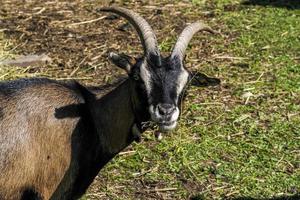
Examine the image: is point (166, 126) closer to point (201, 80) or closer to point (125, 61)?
point (125, 61)

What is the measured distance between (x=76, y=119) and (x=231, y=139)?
234 cm

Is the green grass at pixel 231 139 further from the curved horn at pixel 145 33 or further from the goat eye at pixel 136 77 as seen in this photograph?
the curved horn at pixel 145 33

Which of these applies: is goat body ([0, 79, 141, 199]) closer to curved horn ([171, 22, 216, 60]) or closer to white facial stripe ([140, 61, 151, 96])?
white facial stripe ([140, 61, 151, 96])

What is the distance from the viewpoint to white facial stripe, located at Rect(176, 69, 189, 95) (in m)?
5.53

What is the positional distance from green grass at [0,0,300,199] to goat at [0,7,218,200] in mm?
1041

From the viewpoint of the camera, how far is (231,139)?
760 centimetres

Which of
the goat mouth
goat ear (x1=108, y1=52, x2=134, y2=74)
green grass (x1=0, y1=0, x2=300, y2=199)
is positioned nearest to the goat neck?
goat ear (x1=108, y1=52, x2=134, y2=74)

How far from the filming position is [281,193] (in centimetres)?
673

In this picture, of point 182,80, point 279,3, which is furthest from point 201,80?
point 279,3

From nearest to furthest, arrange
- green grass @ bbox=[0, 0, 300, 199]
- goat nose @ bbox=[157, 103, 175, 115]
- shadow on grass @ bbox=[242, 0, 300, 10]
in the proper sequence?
goat nose @ bbox=[157, 103, 175, 115] < green grass @ bbox=[0, 0, 300, 199] < shadow on grass @ bbox=[242, 0, 300, 10]

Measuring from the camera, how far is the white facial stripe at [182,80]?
5.53 meters

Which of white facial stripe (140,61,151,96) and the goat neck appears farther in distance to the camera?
the goat neck

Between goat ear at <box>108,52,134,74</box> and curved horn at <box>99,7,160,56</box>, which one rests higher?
curved horn at <box>99,7,160,56</box>

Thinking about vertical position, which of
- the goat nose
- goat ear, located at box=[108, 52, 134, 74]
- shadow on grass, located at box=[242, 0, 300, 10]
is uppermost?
goat ear, located at box=[108, 52, 134, 74]
